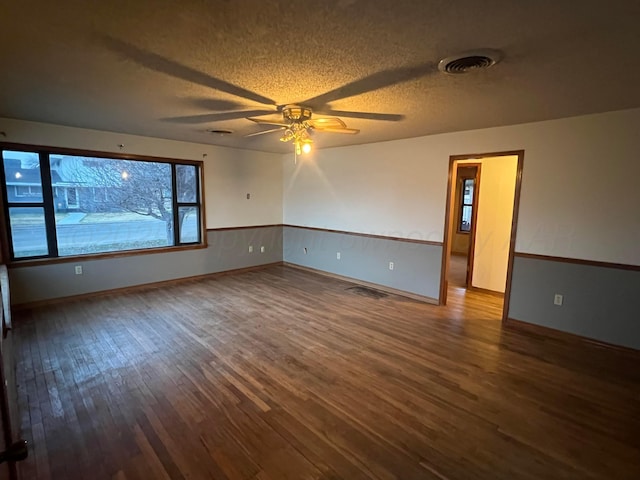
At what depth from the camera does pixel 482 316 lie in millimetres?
4207

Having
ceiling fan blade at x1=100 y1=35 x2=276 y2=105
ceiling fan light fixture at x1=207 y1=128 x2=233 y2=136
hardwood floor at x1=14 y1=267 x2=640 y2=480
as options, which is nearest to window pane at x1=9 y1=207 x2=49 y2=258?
hardwood floor at x1=14 y1=267 x2=640 y2=480

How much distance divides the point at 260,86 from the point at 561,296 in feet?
12.4

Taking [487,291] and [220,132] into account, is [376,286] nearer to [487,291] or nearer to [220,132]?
[487,291]

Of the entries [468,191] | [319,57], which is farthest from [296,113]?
[468,191]

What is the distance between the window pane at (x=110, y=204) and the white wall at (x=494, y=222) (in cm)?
518

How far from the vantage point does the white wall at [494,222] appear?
5.01m

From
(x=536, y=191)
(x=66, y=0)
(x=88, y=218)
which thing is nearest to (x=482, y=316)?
(x=536, y=191)

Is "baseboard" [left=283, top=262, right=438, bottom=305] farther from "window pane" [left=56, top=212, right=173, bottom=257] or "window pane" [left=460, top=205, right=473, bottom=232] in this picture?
"window pane" [left=460, top=205, right=473, bottom=232]

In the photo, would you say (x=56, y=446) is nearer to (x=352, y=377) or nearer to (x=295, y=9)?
(x=352, y=377)

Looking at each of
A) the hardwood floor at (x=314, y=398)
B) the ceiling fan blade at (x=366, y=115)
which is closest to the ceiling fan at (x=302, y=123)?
the ceiling fan blade at (x=366, y=115)

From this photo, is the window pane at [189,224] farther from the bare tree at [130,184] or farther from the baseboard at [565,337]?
the baseboard at [565,337]

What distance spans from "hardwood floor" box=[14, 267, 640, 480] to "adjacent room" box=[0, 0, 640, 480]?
19 mm

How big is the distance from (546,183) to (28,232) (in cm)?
637

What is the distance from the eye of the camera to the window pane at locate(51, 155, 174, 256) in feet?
14.6
